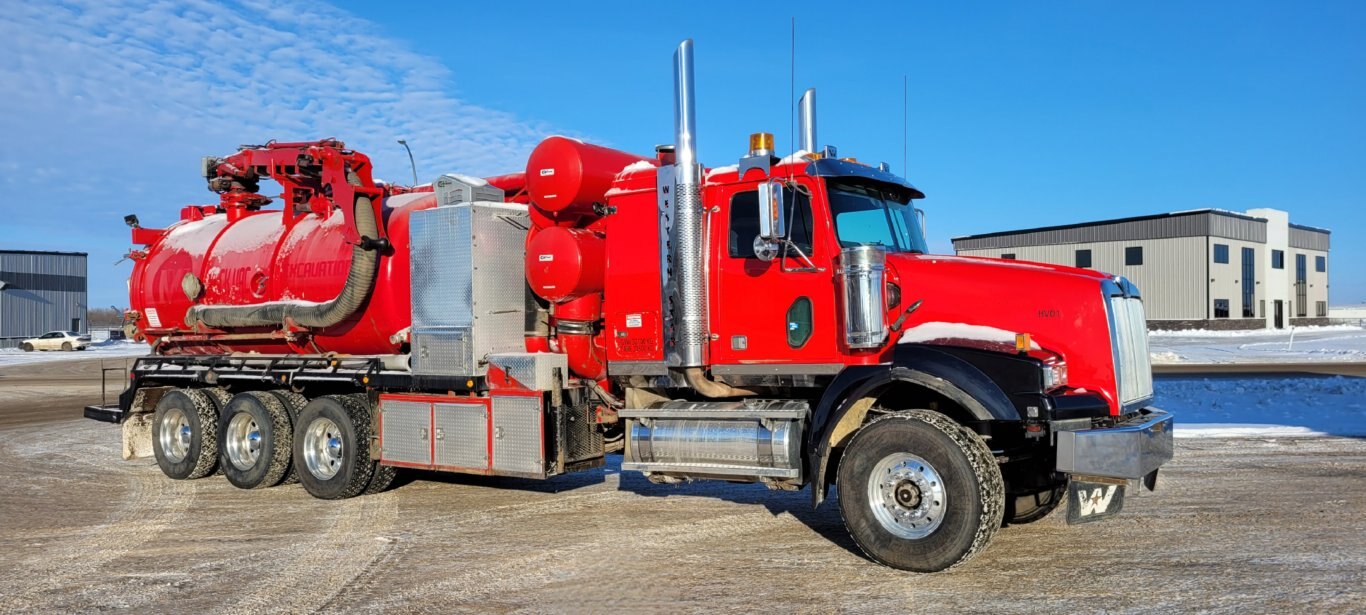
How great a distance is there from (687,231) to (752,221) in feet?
1.74

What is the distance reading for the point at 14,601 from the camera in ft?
21.1

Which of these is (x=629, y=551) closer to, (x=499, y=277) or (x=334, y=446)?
(x=499, y=277)

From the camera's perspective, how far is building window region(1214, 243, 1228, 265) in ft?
191

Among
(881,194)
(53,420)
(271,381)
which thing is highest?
(881,194)

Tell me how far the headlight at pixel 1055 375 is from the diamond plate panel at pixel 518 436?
442cm

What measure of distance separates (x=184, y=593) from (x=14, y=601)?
1.04m

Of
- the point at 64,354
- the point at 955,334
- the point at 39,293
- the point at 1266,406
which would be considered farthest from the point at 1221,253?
the point at 39,293

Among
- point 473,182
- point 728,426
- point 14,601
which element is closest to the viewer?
point 14,601

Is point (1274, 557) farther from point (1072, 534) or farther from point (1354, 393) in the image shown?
point (1354, 393)

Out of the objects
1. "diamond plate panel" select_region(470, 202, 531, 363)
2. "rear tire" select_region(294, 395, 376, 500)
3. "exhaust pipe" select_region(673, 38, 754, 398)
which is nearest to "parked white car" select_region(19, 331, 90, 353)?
"rear tire" select_region(294, 395, 376, 500)

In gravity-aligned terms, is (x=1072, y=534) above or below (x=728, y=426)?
below

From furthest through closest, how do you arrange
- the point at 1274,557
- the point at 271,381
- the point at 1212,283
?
the point at 1212,283 → the point at 271,381 → the point at 1274,557

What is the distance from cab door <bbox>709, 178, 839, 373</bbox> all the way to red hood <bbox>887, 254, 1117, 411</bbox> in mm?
597

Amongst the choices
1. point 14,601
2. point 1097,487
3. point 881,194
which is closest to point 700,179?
point 881,194
